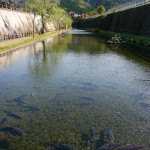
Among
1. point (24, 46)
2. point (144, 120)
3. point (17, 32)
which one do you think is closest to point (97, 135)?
point (144, 120)

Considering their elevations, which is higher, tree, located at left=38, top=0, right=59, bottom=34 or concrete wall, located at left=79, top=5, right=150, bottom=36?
tree, located at left=38, top=0, right=59, bottom=34

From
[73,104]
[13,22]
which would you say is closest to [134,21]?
[13,22]

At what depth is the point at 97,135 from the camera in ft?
24.9

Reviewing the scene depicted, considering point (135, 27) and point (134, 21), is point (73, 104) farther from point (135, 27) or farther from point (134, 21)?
point (134, 21)

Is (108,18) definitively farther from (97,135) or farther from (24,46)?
(97,135)

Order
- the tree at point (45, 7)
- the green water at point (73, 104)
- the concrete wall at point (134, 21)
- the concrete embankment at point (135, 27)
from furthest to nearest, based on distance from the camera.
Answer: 1. the tree at point (45, 7)
2. the concrete wall at point (134, 21)
3. the concrete embankment at point (135, 27)
4. the green water at point (73, 104)

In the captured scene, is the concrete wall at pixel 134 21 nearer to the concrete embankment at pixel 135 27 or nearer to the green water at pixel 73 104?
the concrete embankment at pixel 135 27

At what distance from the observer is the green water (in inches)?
292

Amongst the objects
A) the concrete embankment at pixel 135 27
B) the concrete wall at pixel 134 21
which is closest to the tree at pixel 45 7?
the concrete wall at pixel 134 21

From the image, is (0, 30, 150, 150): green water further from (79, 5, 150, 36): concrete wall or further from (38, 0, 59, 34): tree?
(38, 0, 59, 34): tree

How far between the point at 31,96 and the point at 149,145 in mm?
6560

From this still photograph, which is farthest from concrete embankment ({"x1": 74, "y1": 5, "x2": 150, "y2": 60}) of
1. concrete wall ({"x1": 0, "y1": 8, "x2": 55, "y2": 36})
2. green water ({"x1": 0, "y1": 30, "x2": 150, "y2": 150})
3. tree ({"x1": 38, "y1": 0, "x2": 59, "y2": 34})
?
concrete wall ({"x1": 0, "y1": 8, "x2": 55, "y2": 36})

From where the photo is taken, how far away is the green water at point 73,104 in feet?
24.4

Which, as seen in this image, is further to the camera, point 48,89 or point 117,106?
point 48,89
